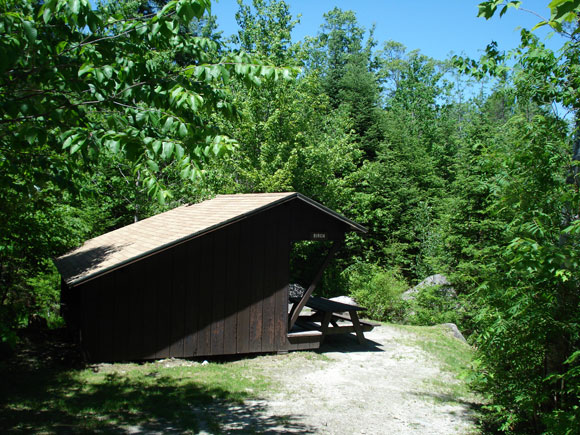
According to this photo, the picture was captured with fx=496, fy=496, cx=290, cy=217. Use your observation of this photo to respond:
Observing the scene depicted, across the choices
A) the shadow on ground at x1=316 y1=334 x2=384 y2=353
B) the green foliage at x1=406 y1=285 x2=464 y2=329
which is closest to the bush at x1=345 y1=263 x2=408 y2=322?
the green foliage at x1=406 y1=285 x2=464 y2=329

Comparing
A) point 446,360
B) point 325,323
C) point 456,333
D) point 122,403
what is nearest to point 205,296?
point 325,323

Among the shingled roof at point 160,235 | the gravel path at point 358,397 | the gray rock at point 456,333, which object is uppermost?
the shingled roof at point 160,235

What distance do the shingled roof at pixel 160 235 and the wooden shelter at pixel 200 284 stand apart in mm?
36

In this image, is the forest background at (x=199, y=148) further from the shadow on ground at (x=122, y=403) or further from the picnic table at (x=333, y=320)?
the picnic table at (x=333, y=320)

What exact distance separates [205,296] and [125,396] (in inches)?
102

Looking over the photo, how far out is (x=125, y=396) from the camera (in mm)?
6613

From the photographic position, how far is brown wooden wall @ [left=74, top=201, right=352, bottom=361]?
8172 mm

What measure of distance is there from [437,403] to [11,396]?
580cm

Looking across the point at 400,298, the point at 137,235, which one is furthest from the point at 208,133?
the point at 400,298

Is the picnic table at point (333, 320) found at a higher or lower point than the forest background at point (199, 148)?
lower

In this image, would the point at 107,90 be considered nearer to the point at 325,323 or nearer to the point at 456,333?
the point at 325,323

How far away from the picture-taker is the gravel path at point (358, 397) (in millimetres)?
6082

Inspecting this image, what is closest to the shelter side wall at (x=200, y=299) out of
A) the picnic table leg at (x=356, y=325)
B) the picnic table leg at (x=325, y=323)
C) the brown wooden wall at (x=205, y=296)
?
the brown wooden wall at (x=205, y=296)

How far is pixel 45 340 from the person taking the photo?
9719 mm
